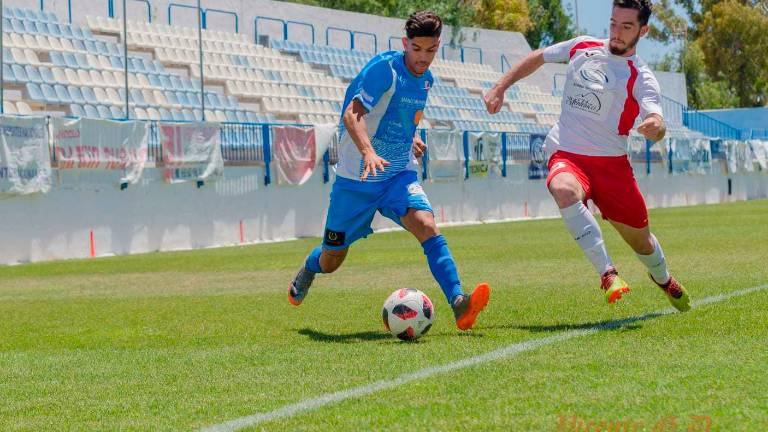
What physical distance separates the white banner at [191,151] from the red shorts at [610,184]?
557 inches

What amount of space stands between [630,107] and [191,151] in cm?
1484

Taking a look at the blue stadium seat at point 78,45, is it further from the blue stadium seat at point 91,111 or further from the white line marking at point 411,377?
the white line marking at point 411,377

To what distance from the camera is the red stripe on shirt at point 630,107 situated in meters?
8.34

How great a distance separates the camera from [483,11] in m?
71.6

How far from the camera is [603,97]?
330 inches

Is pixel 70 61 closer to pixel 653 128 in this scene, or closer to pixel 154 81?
pixel 154 81

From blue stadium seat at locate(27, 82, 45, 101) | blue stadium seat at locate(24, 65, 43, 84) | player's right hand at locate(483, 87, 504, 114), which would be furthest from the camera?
blue stadium seat at locate(24, 65, 43, 84)

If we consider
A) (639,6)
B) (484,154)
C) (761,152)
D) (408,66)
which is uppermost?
(639,6)

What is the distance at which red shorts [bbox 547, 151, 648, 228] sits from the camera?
8352mm

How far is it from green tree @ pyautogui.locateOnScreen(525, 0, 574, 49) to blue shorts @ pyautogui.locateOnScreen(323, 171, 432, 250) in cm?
6758

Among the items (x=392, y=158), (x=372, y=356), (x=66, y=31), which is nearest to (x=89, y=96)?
(x=66, y=31)

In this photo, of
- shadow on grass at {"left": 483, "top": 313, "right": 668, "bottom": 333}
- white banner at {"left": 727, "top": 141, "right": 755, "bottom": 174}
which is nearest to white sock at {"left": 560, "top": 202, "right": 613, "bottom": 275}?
shadow on grass at {"left": 483, "top": 313, "right": 668, "bottom": 333}

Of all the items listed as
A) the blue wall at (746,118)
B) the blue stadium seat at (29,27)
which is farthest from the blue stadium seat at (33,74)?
the blue wall at (746,118)

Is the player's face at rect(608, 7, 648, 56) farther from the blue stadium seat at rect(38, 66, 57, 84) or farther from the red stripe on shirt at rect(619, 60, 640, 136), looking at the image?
the blue stadium seat at rect(38, 66, 57, 84)
